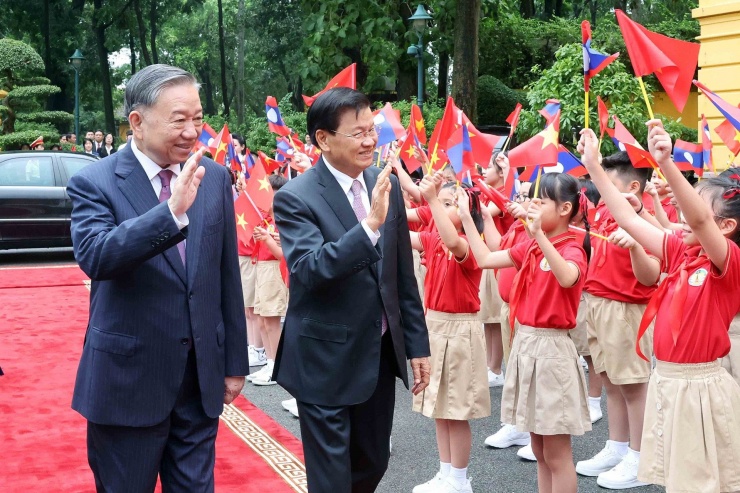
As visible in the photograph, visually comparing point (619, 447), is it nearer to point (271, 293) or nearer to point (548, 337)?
point (548, 337)

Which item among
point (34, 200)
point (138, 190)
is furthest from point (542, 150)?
point (34, 200)

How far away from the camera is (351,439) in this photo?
3.49 m

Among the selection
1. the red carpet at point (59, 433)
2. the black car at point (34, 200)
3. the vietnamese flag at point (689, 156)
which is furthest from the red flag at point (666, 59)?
the black car at point (34, 200)

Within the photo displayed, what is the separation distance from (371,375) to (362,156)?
0.80 metres

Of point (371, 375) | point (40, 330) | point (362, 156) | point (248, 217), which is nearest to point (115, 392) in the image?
point (371, 375)

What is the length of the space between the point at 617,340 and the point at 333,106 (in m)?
2.52

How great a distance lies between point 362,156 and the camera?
11.3 ft

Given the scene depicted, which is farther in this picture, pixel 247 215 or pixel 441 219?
pixel 247 215

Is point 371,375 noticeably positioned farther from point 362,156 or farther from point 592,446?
point 592,446

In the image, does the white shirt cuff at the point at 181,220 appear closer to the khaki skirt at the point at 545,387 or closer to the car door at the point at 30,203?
the khaki skirt at the point at 545,387

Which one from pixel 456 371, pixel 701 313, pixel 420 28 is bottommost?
pixel 456 371

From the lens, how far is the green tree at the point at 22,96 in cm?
1973

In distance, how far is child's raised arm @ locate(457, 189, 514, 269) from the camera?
4.51m

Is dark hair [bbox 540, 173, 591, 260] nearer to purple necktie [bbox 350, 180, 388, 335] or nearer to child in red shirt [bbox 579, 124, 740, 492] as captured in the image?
child in red shirt [bbox 579, 124, 740, 492]
